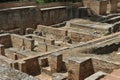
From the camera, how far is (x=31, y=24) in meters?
21.6

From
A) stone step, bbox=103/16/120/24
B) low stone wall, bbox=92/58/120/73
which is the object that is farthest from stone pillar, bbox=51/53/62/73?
stone step, bbox=103/16/120/24

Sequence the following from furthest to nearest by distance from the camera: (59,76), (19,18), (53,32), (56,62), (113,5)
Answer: (113,5) < (19,18) < (53,32) < (56,62) < (59,76)

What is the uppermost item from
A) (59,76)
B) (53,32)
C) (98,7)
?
(98,7)

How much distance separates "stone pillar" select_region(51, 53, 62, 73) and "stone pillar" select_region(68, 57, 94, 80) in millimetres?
1010

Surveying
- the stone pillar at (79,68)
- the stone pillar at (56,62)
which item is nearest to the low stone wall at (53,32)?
the stone pillar at (56,62)

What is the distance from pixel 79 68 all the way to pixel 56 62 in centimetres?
161

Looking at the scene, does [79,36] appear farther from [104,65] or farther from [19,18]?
[104,65]

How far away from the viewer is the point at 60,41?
57.0 feet

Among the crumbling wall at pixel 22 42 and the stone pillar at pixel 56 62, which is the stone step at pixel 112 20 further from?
the stone pillar at pixel 56 62

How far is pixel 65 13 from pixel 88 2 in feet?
10.6

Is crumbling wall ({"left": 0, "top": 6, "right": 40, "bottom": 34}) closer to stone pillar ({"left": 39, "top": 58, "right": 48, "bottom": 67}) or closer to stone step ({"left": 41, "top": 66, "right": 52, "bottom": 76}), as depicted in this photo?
stone pillar ({"left": 39, "top": 58, "right": 48, "bottom": 67})

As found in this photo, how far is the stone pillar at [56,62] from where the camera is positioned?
11280mm

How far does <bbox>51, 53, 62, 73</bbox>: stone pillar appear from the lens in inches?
444

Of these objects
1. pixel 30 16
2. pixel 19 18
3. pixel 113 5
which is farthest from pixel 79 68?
pixel 113 5
